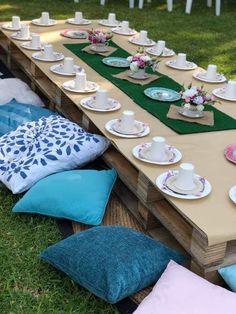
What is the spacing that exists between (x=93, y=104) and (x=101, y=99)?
0.06 m

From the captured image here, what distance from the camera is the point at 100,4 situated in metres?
6.50

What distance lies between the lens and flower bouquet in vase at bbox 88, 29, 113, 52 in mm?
3395

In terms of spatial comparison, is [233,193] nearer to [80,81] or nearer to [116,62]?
[80,81]

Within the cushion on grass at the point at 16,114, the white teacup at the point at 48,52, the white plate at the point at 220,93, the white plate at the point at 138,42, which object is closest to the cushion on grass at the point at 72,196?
the cushion on grass at the point at 16,114

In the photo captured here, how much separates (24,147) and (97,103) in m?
0.40

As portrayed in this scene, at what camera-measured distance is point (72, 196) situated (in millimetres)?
2143

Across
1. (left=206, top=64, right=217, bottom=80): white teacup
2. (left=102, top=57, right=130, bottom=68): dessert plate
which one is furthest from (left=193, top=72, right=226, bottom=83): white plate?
(left=102, top=57, right=130, bottom=68): dessert plate

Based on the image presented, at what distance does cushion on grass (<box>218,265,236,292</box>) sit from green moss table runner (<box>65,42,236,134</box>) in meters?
0.79

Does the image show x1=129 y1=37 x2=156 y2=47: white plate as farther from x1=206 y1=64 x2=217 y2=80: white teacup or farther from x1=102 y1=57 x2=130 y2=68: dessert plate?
x1=206 y1=64 x2=217 y2=80: white teacup

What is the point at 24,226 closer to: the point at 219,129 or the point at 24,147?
the point at 24,147

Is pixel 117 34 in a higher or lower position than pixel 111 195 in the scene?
higher

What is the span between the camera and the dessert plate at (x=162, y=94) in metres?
2.80

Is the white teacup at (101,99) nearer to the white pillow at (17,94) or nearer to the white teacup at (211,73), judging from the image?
the white pillow at (17,94)

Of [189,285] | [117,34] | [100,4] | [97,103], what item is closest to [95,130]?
[97,103]
